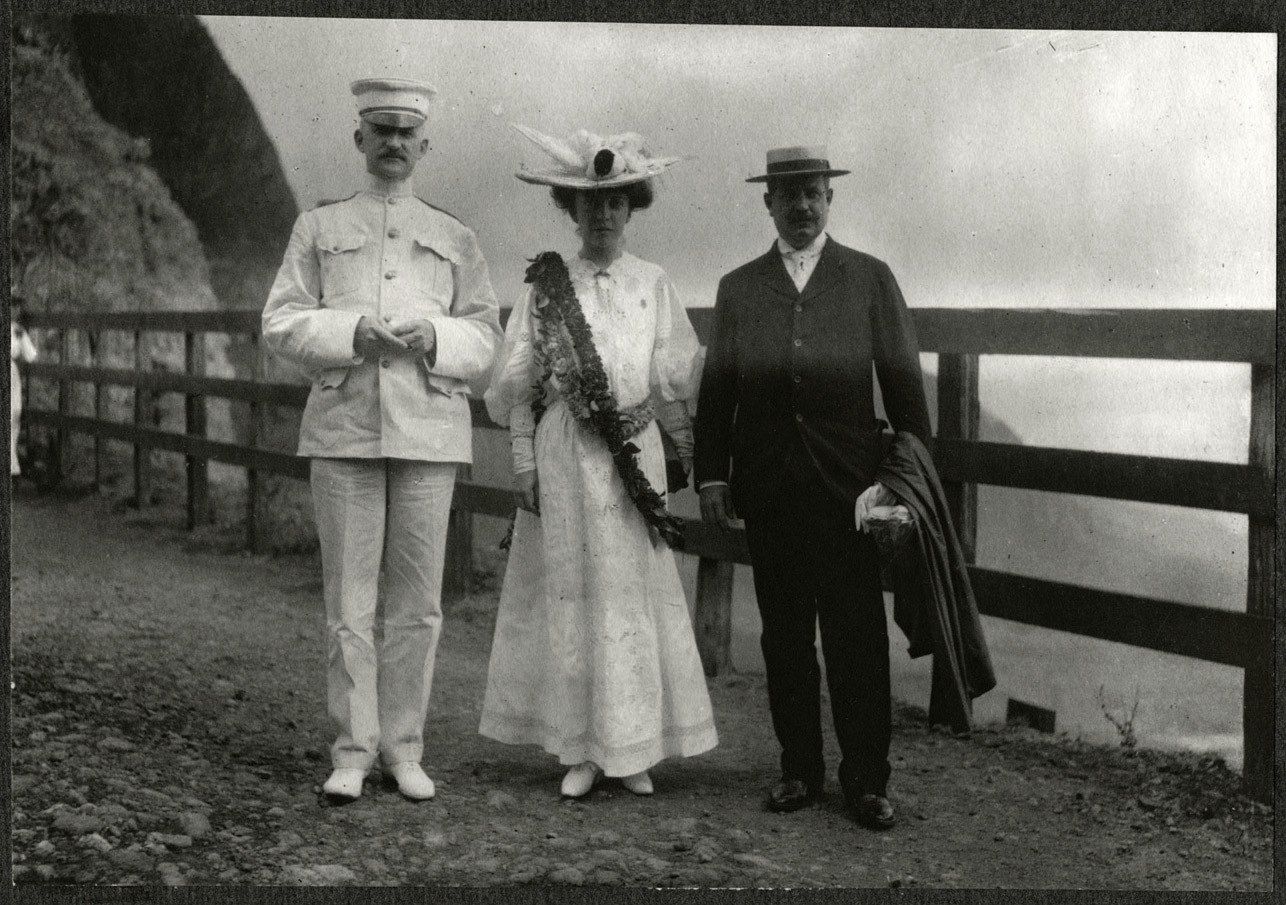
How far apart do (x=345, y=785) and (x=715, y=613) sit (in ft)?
3.63

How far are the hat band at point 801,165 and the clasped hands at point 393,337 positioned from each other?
0.94 metres

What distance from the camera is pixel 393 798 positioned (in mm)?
3133

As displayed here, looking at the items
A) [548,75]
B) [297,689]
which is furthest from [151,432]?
[548,75]

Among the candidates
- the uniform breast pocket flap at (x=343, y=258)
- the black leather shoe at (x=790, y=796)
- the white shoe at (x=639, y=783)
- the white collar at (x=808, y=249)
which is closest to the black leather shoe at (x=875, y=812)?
the black leather shoe at (x=790, y=796)

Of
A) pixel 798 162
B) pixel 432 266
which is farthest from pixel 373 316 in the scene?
pixel 798 162

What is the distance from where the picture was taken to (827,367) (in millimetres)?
3094

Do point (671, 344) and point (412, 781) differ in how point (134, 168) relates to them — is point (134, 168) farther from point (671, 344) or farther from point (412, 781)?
point (412, 781)

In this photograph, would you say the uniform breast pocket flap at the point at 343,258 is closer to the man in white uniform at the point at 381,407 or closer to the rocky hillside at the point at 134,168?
the man in white uniform at the point at 381,407

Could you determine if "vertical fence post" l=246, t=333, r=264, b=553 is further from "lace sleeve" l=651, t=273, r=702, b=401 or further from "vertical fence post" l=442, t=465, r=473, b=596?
"lace sleeve" l=651, t=273, r=702, b=401

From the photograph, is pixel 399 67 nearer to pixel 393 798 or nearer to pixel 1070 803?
pixel 393 798

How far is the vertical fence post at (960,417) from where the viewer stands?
11.3 feet

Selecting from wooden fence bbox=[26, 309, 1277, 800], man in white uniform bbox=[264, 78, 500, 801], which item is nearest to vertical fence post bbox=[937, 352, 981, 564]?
wooden fence bbox=[26, 309, 1277, 800]

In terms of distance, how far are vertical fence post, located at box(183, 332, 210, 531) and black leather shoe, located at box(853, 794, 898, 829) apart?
1.99 metres

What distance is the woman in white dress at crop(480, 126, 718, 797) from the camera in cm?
313
